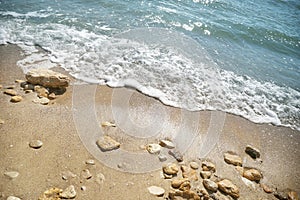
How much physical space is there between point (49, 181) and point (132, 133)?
127 cm

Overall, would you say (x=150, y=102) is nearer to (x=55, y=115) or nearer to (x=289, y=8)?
(x=55, y=115)

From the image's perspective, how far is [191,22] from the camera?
786 centimetres

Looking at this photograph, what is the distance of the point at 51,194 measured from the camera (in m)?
2.23

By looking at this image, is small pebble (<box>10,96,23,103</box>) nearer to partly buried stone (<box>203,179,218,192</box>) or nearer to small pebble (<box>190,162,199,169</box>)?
small pebble (<box>190,162,199,169</box>)

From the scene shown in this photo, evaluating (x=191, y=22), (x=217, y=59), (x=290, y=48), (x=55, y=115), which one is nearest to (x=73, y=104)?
(x=55, y=115)

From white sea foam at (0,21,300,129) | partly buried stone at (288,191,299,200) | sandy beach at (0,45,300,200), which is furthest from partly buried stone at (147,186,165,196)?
white sea foam at (0,21,300,129)

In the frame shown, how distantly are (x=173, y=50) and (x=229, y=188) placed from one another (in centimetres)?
398

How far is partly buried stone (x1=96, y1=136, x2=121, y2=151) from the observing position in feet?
9.64

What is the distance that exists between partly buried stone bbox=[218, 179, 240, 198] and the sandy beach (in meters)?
0.06

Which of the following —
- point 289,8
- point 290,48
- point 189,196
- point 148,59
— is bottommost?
point 189,196

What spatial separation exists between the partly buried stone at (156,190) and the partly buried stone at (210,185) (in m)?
0.53

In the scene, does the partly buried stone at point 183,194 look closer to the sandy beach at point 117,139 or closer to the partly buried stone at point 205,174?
the sandy beach at point 117,139

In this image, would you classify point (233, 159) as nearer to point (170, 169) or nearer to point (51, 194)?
point (170, 169)

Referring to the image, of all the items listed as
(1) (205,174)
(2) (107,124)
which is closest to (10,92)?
(2) (107,124)
